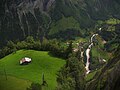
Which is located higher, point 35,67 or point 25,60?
point 25,60

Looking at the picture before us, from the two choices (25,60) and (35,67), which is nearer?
(35,67)

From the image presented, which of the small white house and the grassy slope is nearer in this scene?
the grassy slope

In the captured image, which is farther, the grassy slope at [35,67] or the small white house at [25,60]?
the small white house at [25,60]

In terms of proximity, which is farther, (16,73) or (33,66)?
(33,66)

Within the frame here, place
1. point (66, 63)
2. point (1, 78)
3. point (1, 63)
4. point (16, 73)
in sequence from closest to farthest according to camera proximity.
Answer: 1. point (1, 78)
2. point (16, 73)
3. point (66, 63)
4. point (1, 63)

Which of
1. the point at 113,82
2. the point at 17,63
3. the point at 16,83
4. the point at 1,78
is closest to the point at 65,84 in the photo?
the point at 16,83

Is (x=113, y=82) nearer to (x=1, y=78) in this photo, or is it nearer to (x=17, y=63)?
(x=1, y=78)

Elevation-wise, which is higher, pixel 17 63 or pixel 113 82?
pixel 113 82

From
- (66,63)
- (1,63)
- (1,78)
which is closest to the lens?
(1,78)
